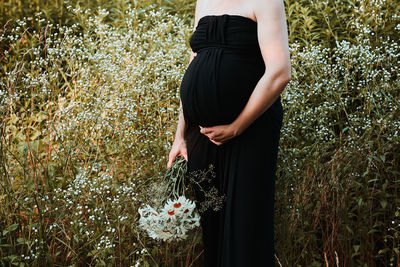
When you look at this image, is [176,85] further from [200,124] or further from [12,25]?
[12,25]

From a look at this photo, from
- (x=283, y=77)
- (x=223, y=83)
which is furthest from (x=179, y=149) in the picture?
(x=283, y=77)

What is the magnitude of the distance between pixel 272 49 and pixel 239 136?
447 mm

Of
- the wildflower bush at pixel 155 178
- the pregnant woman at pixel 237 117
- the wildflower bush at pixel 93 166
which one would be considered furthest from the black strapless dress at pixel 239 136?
the wildflower bush at pixel 93 166

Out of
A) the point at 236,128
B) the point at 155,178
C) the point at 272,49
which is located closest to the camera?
the point at 272,49

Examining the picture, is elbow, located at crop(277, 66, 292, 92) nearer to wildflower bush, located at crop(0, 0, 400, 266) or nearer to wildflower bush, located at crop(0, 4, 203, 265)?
wildflower bush, located at crop(0, 0, 400, 266)

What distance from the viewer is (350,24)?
4348mm

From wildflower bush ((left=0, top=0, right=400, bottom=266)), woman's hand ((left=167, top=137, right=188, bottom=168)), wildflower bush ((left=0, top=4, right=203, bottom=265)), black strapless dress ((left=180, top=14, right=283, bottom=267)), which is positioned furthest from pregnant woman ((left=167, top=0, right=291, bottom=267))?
wildflower bush ((left=0, top=4, right=203, bottom=265))

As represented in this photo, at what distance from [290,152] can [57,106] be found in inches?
82.0

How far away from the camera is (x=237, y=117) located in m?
2.10

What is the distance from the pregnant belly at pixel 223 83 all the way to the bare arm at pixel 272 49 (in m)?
0.12

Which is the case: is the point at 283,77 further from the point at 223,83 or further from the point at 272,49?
the point at 223,83

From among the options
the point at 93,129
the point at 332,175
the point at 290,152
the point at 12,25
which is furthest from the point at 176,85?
the point at 12,25

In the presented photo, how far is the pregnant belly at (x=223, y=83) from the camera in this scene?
6.88 feet

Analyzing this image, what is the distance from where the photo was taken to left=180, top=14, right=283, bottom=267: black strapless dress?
210 centimetres
